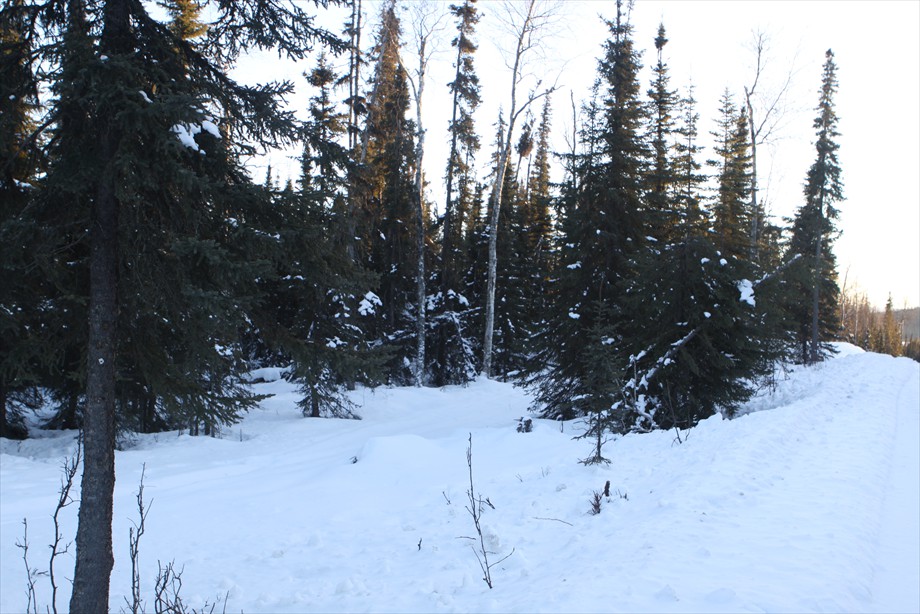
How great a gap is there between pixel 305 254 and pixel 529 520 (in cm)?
374

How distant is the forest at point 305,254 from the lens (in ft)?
15.3

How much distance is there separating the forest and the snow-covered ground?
137cm

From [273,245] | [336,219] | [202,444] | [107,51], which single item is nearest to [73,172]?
[107,51]

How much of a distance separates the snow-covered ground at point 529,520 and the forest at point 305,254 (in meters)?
1.37

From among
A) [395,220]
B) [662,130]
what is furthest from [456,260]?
[662,130]

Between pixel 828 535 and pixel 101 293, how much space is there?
6.68 meters

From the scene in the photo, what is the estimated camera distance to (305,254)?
543 centimetres

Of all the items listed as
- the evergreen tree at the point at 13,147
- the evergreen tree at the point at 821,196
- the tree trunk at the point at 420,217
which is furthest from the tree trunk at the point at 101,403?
the evergreen tree at the point at 821,196

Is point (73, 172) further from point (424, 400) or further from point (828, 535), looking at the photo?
point (424, 400)

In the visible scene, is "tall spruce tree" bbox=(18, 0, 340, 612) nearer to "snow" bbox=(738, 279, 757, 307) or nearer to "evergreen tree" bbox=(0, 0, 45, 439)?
"evergreen tree" bbox=(0, 0, 45, 439)

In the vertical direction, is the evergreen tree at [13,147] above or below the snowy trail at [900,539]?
above

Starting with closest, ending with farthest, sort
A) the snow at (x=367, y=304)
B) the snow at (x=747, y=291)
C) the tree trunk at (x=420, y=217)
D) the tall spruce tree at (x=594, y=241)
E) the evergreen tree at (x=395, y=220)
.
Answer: the snow at (x=747, y=291) < the tall spruce tree at (x=594, y=241) < the snow at (x=367, y=304) < the tree trunk at (x=420, y=217) < the evergreen tree at (x=395, y=220)

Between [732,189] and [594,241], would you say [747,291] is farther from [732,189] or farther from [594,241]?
[732,189]

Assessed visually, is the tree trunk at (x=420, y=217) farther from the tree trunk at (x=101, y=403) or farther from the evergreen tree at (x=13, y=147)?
the tree trunk at (x=101, y=403)
